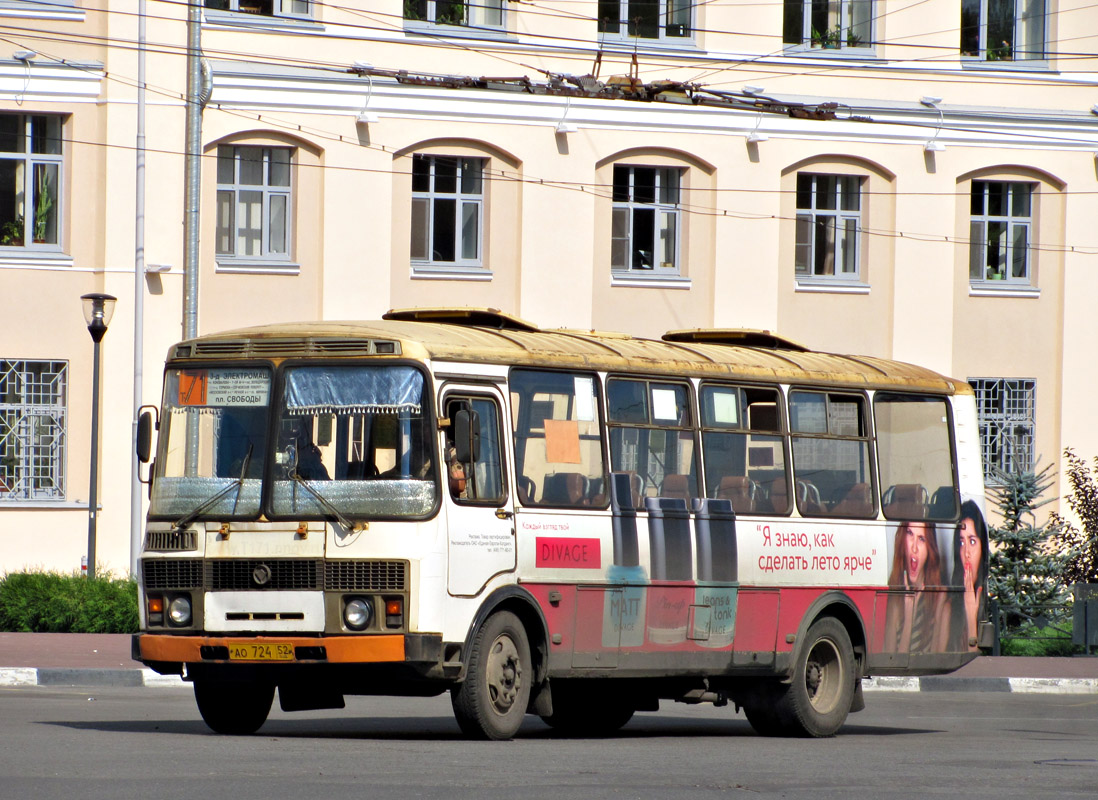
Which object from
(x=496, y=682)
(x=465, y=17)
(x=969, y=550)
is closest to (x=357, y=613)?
(x=496, y=682)

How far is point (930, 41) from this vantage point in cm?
3117

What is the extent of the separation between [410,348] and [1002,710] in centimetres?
850

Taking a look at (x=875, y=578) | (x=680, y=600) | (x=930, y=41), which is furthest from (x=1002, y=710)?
(x=930, y=41)

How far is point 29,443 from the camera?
1084 inches

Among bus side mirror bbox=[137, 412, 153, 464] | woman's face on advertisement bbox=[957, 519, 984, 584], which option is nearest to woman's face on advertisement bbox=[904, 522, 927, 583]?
woman's face on advertisement bbox=[957, 519, 984, 584]

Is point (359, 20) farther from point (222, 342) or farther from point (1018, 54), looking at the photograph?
point (222, 342)

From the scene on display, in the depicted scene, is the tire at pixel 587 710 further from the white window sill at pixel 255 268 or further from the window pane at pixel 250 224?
the window pane at pixel 250 224

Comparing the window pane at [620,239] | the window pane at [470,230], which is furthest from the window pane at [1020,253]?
the window pane at [470,230]

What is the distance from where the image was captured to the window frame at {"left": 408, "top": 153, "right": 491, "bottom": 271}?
29375mm

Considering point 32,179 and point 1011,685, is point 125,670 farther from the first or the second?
point 32,179

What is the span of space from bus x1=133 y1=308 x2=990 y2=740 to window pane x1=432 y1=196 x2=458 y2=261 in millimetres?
14997

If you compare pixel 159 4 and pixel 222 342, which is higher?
pixel 159 4

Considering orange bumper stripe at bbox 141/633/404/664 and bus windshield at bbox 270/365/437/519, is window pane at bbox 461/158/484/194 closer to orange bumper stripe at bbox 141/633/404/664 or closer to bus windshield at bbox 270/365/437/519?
bus windshield at bbox 270/365/437/519

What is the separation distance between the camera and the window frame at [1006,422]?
3170 centimetres
